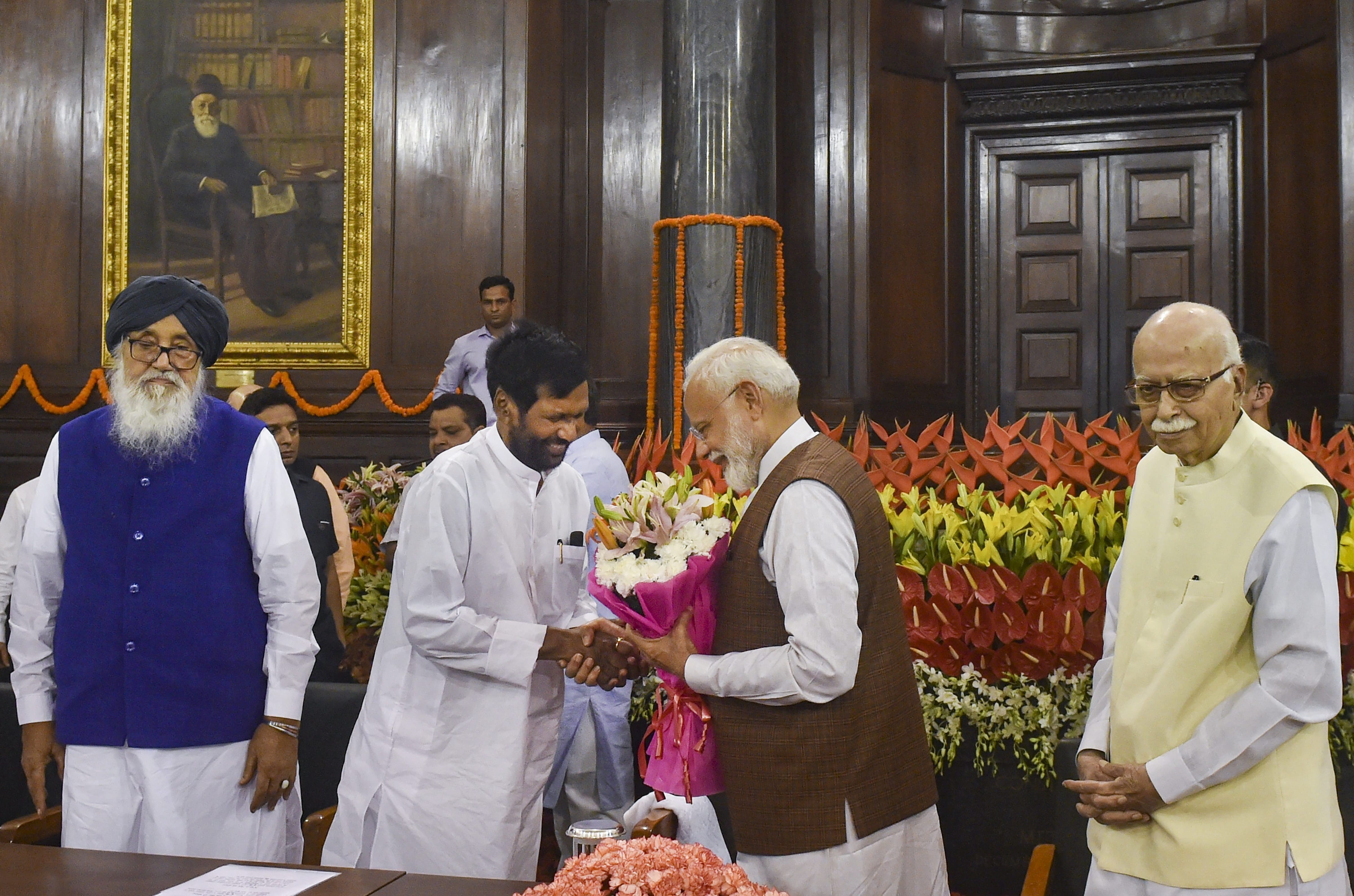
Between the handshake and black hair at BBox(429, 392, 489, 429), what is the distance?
222 centimetres

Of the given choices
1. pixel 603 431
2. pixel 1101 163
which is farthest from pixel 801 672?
pixel 1101 163

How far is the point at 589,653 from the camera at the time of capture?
9.35 ft

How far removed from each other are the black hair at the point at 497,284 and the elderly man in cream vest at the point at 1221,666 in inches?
210

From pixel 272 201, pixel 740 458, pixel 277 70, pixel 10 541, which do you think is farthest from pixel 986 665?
pixel 277 70

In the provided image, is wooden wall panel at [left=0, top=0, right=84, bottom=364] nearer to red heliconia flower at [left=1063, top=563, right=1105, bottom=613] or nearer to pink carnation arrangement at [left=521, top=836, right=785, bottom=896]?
red heliconia flower at [left=1063, top=563, right=1105, bottom=613]

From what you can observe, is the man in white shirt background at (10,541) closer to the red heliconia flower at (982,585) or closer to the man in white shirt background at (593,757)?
the man in white shirt background at (593,757)

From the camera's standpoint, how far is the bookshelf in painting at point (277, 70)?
786cm

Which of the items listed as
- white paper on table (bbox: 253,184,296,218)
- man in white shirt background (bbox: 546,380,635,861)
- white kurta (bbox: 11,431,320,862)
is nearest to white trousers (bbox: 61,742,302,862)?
white kurta (bbox: 11,431,320,862)

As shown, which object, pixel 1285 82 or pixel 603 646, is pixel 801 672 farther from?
pixel 1285 82

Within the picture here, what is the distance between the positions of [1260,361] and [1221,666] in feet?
8.04

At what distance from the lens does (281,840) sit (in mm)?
2822

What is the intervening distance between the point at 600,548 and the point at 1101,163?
656 cm

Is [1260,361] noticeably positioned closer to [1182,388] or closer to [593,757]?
[1182,388]

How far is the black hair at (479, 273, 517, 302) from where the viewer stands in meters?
7.24
